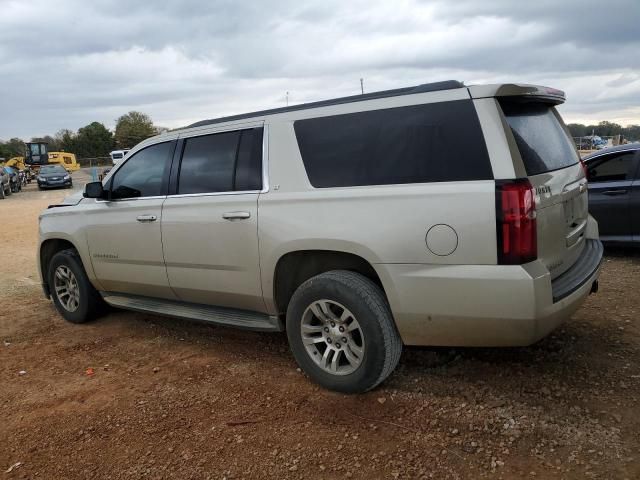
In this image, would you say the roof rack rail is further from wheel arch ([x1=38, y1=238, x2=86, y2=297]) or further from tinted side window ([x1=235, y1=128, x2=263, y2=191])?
wheel arch ([x1=38, y1=238, x2=86, y2=297])

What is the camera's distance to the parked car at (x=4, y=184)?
1025 inches

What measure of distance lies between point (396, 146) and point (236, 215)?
4.14 ft

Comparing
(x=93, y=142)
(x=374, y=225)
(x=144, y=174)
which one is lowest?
(x=374, y=225)

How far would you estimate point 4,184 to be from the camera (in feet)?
87.6

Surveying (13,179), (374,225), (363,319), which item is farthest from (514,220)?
(13,179)

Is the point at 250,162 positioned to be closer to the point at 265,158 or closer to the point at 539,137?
the point at 265,158

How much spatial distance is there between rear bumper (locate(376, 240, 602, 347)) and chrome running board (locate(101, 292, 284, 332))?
110cm

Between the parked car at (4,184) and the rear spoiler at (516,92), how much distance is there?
27.6m

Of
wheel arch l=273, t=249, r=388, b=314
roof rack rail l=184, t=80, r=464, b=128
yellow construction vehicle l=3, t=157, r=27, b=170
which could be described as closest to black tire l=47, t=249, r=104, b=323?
roof rack rail l=184, t=80, r=464, b=128

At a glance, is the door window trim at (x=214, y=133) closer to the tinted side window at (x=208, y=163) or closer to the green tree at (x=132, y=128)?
the tinted side window at (x=208, y=163)

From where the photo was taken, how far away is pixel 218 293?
424 cm

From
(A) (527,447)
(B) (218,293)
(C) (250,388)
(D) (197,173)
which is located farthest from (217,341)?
(A) (527,447)

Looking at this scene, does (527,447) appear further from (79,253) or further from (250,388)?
(79,253)

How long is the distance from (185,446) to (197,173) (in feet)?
6.93
